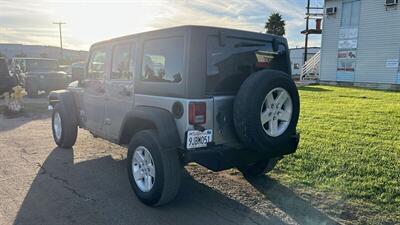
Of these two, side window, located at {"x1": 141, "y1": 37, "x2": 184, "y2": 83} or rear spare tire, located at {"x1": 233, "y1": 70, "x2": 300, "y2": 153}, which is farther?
side window, located at {"x1": 141, "y1": 37, "x2": 184, "y2": 83}

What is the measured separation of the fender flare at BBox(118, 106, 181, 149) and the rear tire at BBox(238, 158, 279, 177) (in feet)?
4.89

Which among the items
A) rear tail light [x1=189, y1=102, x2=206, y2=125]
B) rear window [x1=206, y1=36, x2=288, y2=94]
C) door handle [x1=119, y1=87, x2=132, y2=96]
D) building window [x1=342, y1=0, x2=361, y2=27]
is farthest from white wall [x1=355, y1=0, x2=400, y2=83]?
rear tail light [x1=189, y1=102, x2=206, y2=125]

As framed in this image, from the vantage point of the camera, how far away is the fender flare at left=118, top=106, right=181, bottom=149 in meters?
3.95

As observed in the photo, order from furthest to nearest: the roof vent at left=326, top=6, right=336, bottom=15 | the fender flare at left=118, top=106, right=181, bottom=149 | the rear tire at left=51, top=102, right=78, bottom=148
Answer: the roof vent at left=326, top=6, right=336, bottom=15
the rear tire at left=51, top=102, right=78, bottom=148
the fender flare at left=118, top=106, right=181, bottom=149

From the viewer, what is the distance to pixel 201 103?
390 centimetres

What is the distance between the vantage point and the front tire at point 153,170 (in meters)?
4.00

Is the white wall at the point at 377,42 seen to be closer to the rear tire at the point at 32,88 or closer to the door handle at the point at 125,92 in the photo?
the rear tire at the point at 32,88

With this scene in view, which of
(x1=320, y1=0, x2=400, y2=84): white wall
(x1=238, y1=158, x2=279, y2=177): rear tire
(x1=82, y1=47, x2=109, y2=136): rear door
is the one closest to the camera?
(x1=238, y1=158, x2=279, y2=177): rear tire

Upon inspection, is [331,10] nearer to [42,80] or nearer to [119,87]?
[42,80]

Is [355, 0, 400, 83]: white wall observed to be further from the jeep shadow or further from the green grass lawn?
the jeep shadow

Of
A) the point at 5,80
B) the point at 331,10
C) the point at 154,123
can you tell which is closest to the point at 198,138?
the point at 154,123

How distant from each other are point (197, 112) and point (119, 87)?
1.65 metres

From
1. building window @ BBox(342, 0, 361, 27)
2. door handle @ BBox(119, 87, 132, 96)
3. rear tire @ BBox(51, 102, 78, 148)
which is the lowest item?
rear tire @ BBox(51, 102, 78, 148)

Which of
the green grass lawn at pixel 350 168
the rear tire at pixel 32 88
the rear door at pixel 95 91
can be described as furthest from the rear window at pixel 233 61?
the rear tire at pixel 32 88
